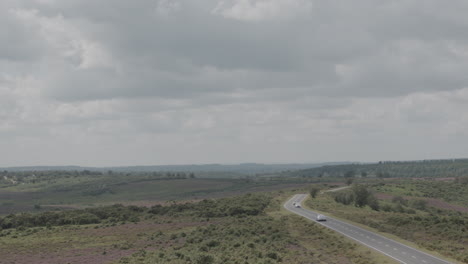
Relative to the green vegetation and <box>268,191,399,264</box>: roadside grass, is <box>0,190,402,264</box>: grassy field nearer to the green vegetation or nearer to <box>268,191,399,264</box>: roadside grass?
<box>268,191,399,264</box>: roadside grass

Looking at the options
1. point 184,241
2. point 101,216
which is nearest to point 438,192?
point 101,216

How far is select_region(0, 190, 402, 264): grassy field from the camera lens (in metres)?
44.2

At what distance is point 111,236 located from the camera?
214 ft

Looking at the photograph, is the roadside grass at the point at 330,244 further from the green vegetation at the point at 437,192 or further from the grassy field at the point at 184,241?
the green vegetation at the point at 437,192

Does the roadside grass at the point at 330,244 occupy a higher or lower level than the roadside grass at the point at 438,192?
higher

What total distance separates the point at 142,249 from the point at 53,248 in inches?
542

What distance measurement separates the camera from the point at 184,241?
57250 mm

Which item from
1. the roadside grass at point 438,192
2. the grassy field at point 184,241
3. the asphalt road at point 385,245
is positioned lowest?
the roadside grass at point 438,192

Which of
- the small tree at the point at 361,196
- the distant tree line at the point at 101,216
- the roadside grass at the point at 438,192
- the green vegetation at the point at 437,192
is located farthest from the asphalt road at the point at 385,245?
the green vegetation at the point at 437,192

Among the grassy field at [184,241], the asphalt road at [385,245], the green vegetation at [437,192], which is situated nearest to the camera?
the asphalt road at [385,245]

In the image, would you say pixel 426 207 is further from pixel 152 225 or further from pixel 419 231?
pixel 152 225

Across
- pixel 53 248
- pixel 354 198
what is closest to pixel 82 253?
pixel 53 248

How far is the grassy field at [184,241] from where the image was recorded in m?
44.2

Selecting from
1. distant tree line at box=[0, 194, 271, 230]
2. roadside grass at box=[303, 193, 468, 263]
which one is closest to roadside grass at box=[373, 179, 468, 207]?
distant tree line at box=[0, 194, 271, 230]
